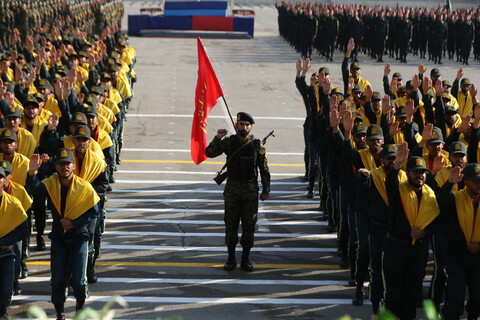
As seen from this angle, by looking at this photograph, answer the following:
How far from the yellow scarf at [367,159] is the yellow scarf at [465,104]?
598cm

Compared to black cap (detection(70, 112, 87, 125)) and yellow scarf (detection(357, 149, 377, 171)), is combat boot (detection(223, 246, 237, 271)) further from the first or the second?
black cap (detection(70, 112, 87, 125))

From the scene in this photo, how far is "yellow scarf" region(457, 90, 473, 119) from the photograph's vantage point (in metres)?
16.4

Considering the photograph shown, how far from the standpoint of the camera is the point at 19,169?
10578 millimetres

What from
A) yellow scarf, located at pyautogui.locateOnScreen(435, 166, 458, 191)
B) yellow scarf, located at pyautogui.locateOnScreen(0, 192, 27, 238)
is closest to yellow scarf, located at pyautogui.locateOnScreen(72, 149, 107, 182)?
yellow scarf, located at pyautogui.locateOnScreen(0, 192, 27, 238)

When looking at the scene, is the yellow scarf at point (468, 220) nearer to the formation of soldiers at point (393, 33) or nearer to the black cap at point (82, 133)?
the black cap at point (82, 133)

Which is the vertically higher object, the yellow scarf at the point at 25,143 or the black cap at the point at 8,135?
the black cap at the point at 8,135

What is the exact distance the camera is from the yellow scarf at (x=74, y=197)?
374 inches

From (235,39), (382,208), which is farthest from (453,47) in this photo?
(382,208)

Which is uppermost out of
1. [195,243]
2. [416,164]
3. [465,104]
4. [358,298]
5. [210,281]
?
[416,164]

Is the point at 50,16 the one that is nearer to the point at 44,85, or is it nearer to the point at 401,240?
the point at 44,85

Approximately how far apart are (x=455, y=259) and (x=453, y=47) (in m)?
31.6

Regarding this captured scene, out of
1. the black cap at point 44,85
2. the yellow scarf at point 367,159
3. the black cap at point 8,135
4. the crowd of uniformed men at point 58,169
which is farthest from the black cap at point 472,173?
the black cap at point 44,85

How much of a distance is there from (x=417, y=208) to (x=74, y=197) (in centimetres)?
350

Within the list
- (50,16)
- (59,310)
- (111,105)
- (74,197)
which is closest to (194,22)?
(50,16)
